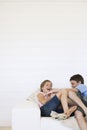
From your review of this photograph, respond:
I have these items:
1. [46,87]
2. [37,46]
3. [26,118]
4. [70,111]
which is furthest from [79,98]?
[37,46]

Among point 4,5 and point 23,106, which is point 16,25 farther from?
point 23,106

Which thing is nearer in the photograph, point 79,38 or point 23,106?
point 23,106

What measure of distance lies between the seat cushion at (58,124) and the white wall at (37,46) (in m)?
1.47

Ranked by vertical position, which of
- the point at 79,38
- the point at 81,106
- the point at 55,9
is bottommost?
the point at 81,106

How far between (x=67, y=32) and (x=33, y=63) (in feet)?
2.82

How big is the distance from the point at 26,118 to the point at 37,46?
1825 mm

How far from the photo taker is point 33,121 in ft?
11.9

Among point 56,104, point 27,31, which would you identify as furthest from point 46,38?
point 56,104

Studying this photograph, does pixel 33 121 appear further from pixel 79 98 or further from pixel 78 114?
pixel 79 98

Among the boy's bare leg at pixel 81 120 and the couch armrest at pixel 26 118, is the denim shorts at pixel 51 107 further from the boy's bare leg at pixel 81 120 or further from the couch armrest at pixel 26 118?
the boy's bare leg at pixel 81 120

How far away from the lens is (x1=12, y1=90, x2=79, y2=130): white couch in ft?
11.8

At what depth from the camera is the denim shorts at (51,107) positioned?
3.83 metres

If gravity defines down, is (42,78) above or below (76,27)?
below

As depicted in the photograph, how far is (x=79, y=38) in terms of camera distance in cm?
512
